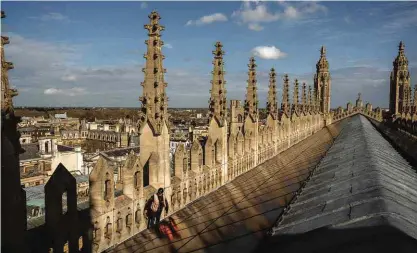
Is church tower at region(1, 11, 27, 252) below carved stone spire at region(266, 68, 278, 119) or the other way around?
below

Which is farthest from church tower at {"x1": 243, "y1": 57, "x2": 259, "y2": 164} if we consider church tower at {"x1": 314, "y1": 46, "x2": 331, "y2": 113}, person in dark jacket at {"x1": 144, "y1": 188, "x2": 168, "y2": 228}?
church tower at {"x1": 314, "y1": 46, "x2": 331, "y2": 113}

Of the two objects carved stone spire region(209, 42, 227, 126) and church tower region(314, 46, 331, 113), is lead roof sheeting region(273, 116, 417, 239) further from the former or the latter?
church tower region(314, 46, 331, 113)

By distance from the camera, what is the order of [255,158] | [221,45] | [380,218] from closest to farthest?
[380,218] < [221,45] < [255,158]

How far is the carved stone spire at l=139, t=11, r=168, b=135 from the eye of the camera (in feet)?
28.0

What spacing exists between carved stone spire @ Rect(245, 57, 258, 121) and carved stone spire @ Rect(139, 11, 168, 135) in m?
7.97

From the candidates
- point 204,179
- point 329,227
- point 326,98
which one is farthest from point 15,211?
point 326,98

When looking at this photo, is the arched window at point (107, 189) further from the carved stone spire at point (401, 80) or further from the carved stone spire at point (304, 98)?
the carved stone spire at point (401, 80)

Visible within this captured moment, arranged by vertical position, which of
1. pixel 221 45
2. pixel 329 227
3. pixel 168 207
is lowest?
pixel 168 207

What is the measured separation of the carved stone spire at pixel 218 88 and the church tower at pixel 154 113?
138 inches

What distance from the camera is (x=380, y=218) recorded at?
3.87 meters

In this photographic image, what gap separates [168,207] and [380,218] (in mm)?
5805

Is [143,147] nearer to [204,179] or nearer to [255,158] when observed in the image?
[204,179]

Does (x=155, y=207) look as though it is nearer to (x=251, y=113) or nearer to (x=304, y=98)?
(x=251, y=113)

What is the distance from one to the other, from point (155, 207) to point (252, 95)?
9606mm
